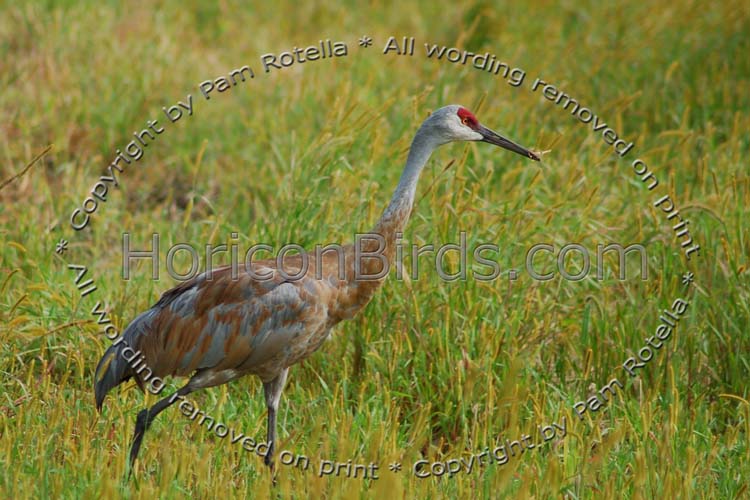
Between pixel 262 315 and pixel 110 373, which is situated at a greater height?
pixel 262 315

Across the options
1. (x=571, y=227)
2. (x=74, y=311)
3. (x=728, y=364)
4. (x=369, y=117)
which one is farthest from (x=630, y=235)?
(x=74, y=311)

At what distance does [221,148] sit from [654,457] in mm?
4875

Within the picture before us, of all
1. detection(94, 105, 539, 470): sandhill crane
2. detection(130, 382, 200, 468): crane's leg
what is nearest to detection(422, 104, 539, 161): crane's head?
detection(94, 105, 539, 470): sandhill crane

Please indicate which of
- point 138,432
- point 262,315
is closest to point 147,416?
point 138,432

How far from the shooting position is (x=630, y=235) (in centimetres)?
659

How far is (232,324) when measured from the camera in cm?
507

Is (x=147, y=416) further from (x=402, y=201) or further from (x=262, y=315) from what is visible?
(x=402, y=201)

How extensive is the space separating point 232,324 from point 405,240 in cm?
146

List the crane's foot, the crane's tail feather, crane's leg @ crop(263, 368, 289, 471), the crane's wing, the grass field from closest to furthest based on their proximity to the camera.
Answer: the grass field, the crane's foot, the crane's wing, the crane's tail feather, crane's leg @ crop(263, 368, 289, 471)

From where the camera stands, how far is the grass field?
4.71 metres

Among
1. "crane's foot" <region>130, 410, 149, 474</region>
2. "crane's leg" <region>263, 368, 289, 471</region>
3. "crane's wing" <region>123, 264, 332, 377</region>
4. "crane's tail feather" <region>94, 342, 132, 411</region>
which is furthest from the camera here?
"crane's leg" <region>263, 368, 289, 471</region>

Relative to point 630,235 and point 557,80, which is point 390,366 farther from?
point 557,80

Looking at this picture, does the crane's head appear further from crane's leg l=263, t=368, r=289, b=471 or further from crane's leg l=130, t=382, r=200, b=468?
crane's leg l=130, t=382, r=200, b=468

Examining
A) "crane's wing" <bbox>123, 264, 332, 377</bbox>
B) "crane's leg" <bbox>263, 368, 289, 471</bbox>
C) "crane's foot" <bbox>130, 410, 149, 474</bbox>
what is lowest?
"crane's foot" <bbox>130, 410, 149, 474</bbox>
